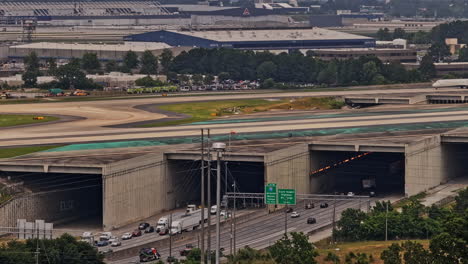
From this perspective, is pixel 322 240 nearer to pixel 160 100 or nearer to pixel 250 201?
pixel 250 201

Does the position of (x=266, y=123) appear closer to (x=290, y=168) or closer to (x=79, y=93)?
(x=290, y=168)

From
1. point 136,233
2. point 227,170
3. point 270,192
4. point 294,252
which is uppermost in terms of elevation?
point 270,192

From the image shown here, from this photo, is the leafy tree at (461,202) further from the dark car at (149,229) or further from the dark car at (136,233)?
the dark car at (136,233)

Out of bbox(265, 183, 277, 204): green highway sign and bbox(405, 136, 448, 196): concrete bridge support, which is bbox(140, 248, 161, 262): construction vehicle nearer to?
bbox(265, 183, 277, 204): green highway sign

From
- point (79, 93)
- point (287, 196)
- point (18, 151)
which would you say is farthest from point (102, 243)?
point (79, 93)

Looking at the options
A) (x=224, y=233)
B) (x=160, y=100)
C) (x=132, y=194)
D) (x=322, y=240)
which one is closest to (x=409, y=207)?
(x=322, y=240)

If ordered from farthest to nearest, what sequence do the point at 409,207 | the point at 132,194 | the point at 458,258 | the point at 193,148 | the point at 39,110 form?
the point at 39,110, the point at 193,148, the point at 132,194, the point at 409,207, the point at 458,258

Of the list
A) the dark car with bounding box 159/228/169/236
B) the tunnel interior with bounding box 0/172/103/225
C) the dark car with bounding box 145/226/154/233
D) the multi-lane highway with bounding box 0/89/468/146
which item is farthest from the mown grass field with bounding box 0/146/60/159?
the dark car with bounding box 159/228/169/236
